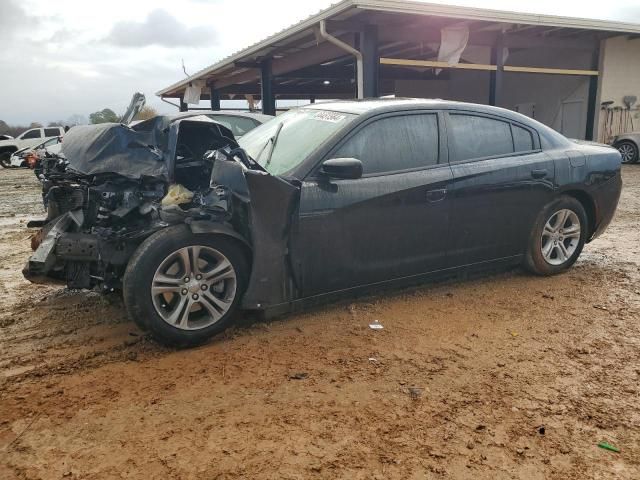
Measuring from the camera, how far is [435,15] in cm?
1048

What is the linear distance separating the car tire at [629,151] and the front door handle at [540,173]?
13.1 meters

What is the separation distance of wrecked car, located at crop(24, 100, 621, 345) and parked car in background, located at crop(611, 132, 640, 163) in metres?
13.1

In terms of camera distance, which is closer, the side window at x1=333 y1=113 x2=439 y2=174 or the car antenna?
the side window at x1=333 y1=113 x2=439 y2=174

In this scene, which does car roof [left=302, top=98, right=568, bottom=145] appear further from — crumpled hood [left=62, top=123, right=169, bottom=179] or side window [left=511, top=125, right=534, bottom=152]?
crumpled hood [left=62, top=123, right=169, bottom=179]

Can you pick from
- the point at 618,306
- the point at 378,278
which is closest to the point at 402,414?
the point at 378,278

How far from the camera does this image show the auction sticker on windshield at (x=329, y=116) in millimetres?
3990

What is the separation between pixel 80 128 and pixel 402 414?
3354mm

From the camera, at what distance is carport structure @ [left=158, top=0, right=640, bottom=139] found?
1080 cm

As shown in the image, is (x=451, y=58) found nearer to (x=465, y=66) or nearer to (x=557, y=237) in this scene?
(x=465, y=66)

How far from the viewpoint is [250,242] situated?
353 centimetres

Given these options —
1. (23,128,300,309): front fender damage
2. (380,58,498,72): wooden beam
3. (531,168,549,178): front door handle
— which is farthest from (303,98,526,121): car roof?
(380,58,498,72): wooden beam

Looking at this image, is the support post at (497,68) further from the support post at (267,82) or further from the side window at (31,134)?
the side window at (31,134)

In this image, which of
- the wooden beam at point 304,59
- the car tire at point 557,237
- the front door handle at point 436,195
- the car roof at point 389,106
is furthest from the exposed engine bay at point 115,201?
the wooden beam at point 304,59

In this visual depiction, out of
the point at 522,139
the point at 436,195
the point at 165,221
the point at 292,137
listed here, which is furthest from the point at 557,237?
the point at 165,221
